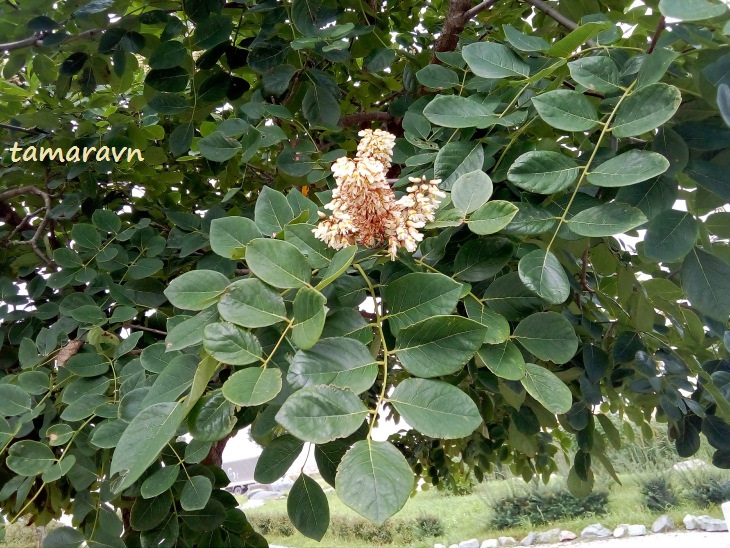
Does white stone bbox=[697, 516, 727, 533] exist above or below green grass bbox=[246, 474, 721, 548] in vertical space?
above

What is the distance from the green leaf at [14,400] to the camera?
24.6 inches

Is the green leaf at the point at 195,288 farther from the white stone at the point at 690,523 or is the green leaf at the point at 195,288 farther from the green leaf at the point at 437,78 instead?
the white stone at the point at 690,523

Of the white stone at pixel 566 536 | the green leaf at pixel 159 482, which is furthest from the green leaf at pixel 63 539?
the white stone at pixel 566 536

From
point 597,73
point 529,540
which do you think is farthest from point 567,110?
point 529,540

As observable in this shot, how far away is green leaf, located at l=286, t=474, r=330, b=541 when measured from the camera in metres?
0.44

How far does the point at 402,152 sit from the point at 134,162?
2.08 feet

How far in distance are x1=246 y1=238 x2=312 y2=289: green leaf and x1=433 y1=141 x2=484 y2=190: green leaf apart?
0.17 metres

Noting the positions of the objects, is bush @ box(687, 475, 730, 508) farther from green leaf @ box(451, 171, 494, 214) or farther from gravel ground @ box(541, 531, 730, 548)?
green leaf @ box(451, 171, 494, 214)

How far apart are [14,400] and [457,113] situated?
54 centimetres

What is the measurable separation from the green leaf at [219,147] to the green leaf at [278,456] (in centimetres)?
35

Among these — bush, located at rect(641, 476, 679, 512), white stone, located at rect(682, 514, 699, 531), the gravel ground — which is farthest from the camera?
bush, located at rect(641, 476, 679, 512)

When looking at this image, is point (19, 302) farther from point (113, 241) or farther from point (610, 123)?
point (610, 123)

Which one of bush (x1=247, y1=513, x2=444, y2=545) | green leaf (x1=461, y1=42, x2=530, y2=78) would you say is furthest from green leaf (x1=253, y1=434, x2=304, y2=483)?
bush (x1=247, y1=513, x2=444, y2=545)

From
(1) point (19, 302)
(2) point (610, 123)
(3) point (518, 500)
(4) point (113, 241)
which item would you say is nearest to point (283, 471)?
(2) point (610, 123)
